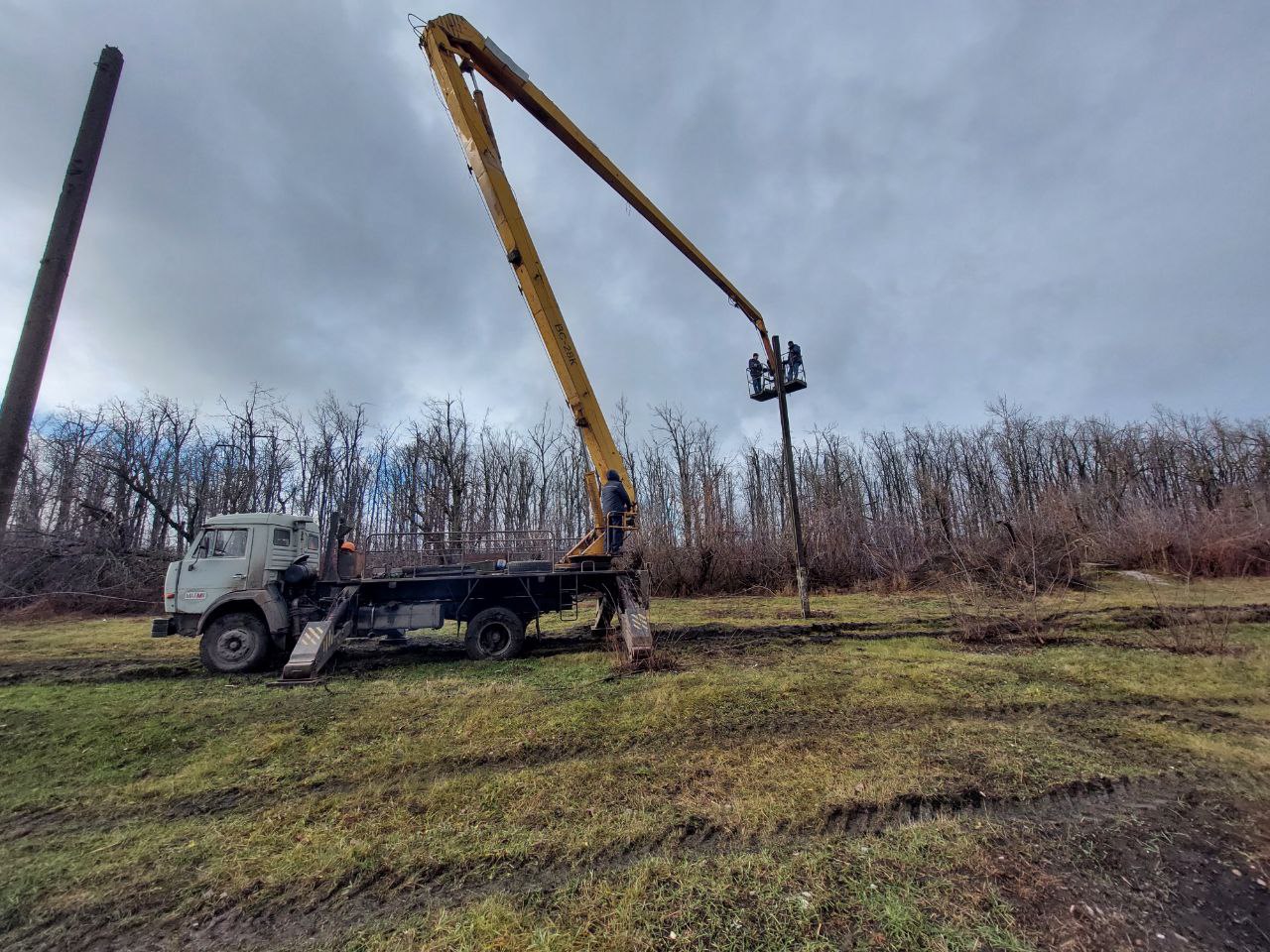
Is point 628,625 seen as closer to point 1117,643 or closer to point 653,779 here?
point 653,779

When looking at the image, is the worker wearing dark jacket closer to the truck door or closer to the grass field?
the grass field

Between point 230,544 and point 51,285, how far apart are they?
307 inches

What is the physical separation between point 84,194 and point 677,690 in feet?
22.6

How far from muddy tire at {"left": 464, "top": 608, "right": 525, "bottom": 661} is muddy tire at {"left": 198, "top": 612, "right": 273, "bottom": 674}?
3.48 metres

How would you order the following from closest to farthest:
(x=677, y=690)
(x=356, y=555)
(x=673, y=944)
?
(x=673, y=944) < (x=677, y=690) < (x=356, y=555)

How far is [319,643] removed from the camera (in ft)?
27.2

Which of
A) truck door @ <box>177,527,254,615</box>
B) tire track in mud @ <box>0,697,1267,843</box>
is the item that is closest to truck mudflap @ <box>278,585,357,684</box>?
truck door @ <box>177,527,254,615</box>

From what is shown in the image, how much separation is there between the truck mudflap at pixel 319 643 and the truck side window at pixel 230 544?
1.96m

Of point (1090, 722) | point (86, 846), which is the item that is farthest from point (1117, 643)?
point (86, 846)

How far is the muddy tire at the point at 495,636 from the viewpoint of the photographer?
9594mm

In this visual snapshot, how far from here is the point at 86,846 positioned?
11.4ft

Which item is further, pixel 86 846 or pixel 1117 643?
pixel 1117 643

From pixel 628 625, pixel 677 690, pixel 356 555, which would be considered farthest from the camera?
pixel 356 555

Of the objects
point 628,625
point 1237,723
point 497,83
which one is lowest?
point 1237,723
